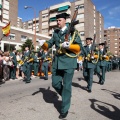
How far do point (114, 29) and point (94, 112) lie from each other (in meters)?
116

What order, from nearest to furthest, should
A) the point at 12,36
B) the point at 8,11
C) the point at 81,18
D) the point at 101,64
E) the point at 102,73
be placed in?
the point at 102,73, the point at 101,64, the point at 12,36, the point at 8,11, the point at 81,18

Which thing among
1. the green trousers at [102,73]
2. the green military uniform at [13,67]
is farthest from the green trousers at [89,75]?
the green military uniform at [13,67]

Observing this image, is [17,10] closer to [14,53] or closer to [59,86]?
[14,53]

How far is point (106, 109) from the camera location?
4.85 m

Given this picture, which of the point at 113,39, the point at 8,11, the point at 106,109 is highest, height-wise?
the point at 8,11

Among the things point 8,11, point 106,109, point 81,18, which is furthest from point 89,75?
point 81,18

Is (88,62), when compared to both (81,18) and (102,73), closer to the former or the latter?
(102,73)

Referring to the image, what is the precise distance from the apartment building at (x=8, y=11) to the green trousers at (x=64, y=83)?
5152 centimetres

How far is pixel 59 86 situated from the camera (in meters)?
4.58

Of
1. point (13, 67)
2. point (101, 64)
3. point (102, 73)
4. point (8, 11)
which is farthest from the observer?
point (8, 11)

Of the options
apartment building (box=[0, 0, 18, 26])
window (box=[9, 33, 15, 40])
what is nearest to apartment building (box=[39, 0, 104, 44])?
apartment building (box=[0, 0, 18, 26])

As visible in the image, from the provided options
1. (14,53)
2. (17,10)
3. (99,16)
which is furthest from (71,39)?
→ (99,16)

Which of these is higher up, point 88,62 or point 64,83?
point 88,62

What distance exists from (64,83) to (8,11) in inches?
2171
